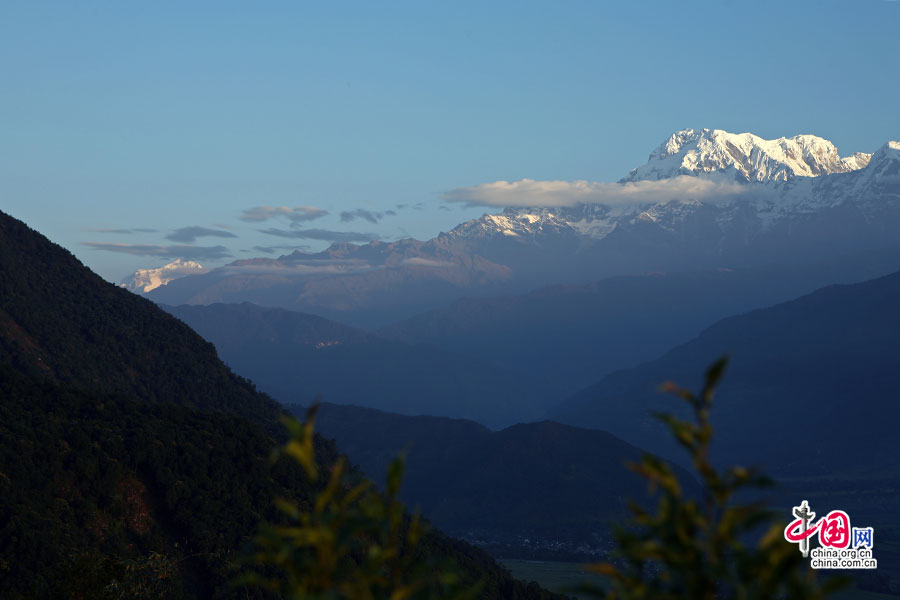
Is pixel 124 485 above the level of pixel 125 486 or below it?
above

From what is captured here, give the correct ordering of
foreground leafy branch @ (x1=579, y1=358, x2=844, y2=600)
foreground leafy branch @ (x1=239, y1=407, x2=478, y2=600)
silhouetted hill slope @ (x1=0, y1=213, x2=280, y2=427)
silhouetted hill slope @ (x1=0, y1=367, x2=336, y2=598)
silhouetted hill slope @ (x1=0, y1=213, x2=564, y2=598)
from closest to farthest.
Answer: foreground leafy branch @ (x1=579, y1=358, x2=844, y2=600) → foreground leafy branch @ (x1=239, y1=407, x2=478, y2=600) → silhouetted hill slope @ (x1=0, y1=213, x2=564, y2=598) → silhouetted hill slope @ (x1=0, y1=367, x2=336, y2=598) → silhouetted hill slope @ (x1=0, y1=213, x2=280, y2=427)

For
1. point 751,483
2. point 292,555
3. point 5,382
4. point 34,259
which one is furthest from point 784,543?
point 34,259

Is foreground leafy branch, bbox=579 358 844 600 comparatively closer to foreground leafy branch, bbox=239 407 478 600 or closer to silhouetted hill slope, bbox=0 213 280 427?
foreground leafy branch, bbox=239 407 478 600

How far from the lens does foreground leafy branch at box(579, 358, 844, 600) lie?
36.0 feet

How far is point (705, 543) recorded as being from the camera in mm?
11312

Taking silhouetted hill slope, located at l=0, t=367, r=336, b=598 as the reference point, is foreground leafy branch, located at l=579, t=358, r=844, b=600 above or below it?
above

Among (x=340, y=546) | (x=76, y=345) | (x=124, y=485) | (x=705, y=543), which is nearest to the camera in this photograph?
(x=705, y=543)

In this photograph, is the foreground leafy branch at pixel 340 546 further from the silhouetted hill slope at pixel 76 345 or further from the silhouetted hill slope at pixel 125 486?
the silhouetted hill slope at pixel 76 345

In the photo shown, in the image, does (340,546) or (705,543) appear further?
(340,546)

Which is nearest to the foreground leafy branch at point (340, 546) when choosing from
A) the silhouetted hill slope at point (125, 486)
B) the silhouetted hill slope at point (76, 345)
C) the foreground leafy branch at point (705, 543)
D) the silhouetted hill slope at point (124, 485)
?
the foreground leafy branch at point (705, 543)

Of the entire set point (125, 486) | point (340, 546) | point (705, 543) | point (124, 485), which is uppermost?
point (705, 543)

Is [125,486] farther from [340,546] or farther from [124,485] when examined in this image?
[340,546]

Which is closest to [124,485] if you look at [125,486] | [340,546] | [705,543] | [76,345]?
[125,486]

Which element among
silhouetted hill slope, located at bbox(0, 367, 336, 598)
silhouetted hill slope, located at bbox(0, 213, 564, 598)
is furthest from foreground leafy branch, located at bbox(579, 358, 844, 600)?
silhouetted hill slope, located at bbox(0, 367, 336, 598)
